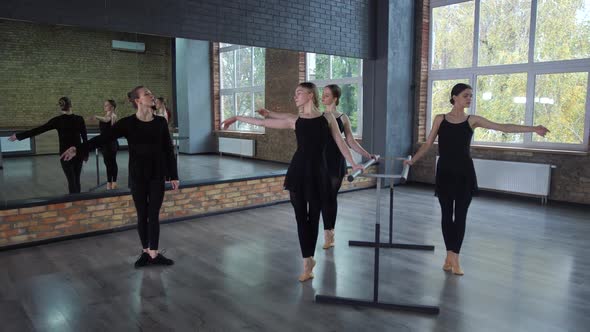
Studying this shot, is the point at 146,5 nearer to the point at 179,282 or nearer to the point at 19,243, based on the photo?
the point at 19,243

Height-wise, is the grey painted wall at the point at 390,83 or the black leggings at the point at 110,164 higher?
the grey painted wall at the point at 390,83

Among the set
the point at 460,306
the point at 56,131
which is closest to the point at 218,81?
the point at 56,131

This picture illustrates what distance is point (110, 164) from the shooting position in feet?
17.0

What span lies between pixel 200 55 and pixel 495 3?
4.94 m

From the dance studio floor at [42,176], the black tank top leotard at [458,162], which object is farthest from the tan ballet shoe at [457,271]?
the dance studio floor at [42,176]

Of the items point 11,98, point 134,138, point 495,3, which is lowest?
point 134,138

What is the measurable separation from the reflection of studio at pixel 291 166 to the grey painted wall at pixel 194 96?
4 cm

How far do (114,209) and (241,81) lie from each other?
10.7ft

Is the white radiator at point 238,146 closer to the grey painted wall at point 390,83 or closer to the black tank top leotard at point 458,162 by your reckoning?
the grey painted wall at point 390,83

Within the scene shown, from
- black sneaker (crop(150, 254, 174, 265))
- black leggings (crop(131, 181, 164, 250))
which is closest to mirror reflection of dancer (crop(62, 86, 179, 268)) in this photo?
black leggings (crop(131, 181, 164, 250))

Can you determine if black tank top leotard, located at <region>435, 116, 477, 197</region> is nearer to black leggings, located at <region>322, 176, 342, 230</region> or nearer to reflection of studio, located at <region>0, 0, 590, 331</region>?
reflection of studio, located at <region>0, 0, 590, 331</region>

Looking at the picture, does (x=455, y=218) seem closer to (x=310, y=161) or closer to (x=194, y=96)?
(x=310, y=161)

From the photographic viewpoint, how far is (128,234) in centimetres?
516

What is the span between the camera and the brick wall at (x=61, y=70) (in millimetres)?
4586
